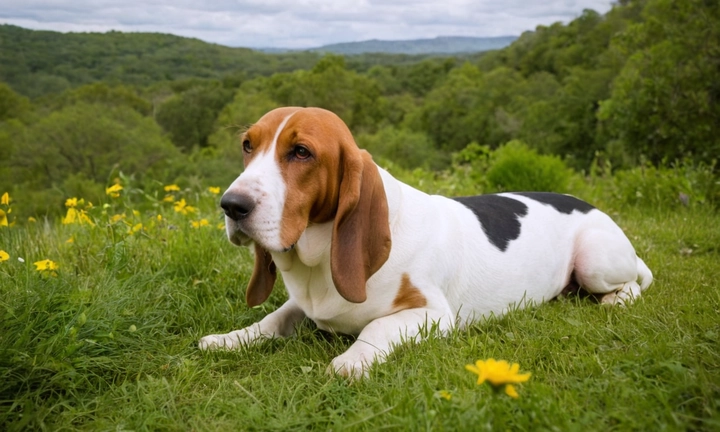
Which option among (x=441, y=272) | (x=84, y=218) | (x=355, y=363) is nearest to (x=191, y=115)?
(x=84, y=218)

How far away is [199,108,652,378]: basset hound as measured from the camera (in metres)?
2.99

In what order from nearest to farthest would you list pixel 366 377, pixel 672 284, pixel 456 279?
pixel 366 377 < pixel 456 279 < pixel 672 284

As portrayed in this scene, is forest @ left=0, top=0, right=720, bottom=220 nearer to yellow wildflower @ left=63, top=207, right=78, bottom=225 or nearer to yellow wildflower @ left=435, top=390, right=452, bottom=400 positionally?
yellow wildflower @ left=63, top=207, right=78, bottom=225

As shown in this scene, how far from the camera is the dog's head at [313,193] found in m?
2.89

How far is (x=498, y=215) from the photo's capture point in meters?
4.08

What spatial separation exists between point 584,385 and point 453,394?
0.55 metres

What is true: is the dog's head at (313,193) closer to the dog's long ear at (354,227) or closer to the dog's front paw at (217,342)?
the dog's long ear at (354,227)

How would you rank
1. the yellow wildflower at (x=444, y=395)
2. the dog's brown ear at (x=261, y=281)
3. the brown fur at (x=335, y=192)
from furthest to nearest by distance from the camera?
the dog's brown ear at (x=261, y=281), the brown fur at (x=335, y=192), the yellow wildflower at (x=444, y=395)

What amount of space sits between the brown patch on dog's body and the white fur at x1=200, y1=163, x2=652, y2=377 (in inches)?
1.1

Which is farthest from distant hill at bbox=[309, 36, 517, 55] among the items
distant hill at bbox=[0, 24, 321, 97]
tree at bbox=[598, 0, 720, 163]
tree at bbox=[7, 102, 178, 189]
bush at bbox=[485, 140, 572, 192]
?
bush at bbox=[485, 140, 572, 192]

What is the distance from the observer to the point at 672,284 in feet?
13.9

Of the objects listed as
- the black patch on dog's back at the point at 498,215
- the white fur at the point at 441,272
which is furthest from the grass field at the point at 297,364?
the black patch on dog's back at the point at 498,215

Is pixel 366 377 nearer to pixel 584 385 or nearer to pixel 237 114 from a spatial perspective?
pixel 584 385

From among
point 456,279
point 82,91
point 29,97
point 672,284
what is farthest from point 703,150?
point 82,91
